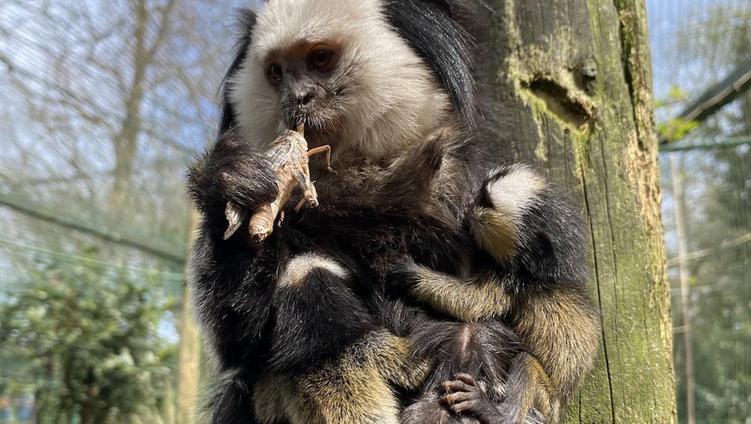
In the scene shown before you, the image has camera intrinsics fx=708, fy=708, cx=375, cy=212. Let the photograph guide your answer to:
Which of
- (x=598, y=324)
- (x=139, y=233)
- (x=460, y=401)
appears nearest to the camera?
(x=460, y=401)

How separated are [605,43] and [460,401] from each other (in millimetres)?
1579

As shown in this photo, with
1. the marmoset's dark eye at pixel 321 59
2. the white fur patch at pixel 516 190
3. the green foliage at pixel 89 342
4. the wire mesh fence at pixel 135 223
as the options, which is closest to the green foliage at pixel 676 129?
the wire mesh fence at pixel 135 223

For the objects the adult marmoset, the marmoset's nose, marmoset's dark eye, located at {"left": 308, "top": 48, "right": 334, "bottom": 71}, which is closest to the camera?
the adult marmoset

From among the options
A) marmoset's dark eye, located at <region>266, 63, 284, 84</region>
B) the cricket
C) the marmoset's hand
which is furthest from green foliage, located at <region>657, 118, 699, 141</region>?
the marmoset's hand

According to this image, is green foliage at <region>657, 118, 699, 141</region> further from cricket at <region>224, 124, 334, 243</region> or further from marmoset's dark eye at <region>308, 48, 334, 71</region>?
cricket at <region>224, 124, 334, 243</region>

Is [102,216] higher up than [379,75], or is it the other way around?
[379,75]

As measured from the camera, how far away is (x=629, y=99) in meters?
2.85

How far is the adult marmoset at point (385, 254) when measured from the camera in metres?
2.22

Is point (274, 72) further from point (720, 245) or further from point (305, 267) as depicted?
point (720, 245)

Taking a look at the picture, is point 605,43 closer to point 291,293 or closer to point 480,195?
point 480,195

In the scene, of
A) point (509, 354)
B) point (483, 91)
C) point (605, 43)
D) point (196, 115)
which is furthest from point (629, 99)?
point (196, 115)

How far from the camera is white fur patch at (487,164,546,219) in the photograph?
90.7 inches

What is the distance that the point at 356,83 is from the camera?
261 cm

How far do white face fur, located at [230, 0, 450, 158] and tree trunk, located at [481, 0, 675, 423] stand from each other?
13.8 inches
